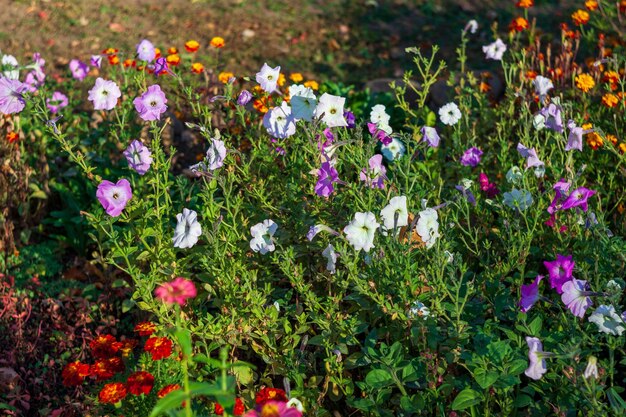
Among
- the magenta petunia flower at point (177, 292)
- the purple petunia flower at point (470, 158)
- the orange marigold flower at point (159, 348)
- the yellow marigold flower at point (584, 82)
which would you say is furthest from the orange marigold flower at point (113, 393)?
the yellow marigold flower at point (584, 82)

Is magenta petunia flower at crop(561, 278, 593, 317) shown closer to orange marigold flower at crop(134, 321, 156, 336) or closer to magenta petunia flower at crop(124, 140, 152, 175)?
orange marigold flower at crop(134, 321, 156, 336)

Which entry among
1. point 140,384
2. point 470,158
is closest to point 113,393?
point 140,384

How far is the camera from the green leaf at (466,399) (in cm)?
238

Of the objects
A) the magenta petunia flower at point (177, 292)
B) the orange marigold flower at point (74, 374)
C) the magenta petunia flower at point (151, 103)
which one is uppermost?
the magenta petunia flower at point (177, 292)

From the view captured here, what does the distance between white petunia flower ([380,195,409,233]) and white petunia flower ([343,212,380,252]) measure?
5.1 inches

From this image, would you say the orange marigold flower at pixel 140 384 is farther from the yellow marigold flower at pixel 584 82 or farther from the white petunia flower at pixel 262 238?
the yellow marigold flower at pixel 584 82

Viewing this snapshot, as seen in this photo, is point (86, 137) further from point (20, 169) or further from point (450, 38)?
point (450, 38)

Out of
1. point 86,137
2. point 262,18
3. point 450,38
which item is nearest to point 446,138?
point 86,137

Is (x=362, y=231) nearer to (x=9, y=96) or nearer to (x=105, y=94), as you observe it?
(x=105, y=94)

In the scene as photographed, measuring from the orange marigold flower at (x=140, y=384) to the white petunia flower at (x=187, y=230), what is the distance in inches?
17.6

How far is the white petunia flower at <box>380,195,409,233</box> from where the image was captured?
2557 millimetres

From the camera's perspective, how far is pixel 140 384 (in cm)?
251

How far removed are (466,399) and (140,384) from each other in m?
1.05

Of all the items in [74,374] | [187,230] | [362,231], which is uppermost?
[362,231]
